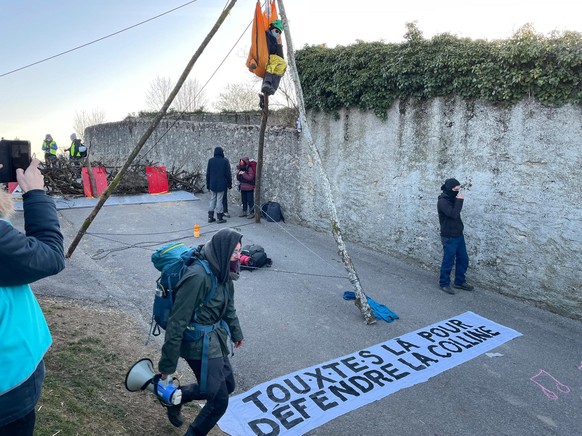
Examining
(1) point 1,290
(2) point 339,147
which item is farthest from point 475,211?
(1) point 1,290

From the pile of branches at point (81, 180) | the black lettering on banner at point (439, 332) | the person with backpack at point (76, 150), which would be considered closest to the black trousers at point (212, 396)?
the black lettering on banner at point (439, 332)

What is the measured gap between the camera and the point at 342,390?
15.5ft

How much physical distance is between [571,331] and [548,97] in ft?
11.4

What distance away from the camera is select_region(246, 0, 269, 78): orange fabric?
7.82m

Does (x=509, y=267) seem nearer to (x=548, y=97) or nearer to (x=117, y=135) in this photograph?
(x=548, y=97)

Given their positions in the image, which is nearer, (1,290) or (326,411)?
(1,290)

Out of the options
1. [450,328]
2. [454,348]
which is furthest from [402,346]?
[450,328]

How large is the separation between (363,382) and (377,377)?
0.68 ft

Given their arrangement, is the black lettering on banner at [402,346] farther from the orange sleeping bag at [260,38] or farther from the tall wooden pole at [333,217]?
the orange sleeping bag at [260,38]

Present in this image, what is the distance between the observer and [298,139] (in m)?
11.4

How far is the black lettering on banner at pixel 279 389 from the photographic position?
178 inches

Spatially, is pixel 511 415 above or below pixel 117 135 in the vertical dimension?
below

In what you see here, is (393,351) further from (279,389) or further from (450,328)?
(279,389)

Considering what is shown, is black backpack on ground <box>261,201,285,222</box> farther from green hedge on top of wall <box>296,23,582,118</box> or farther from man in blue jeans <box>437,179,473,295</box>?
man in blue jeans <box>437,179,473,295</box>
